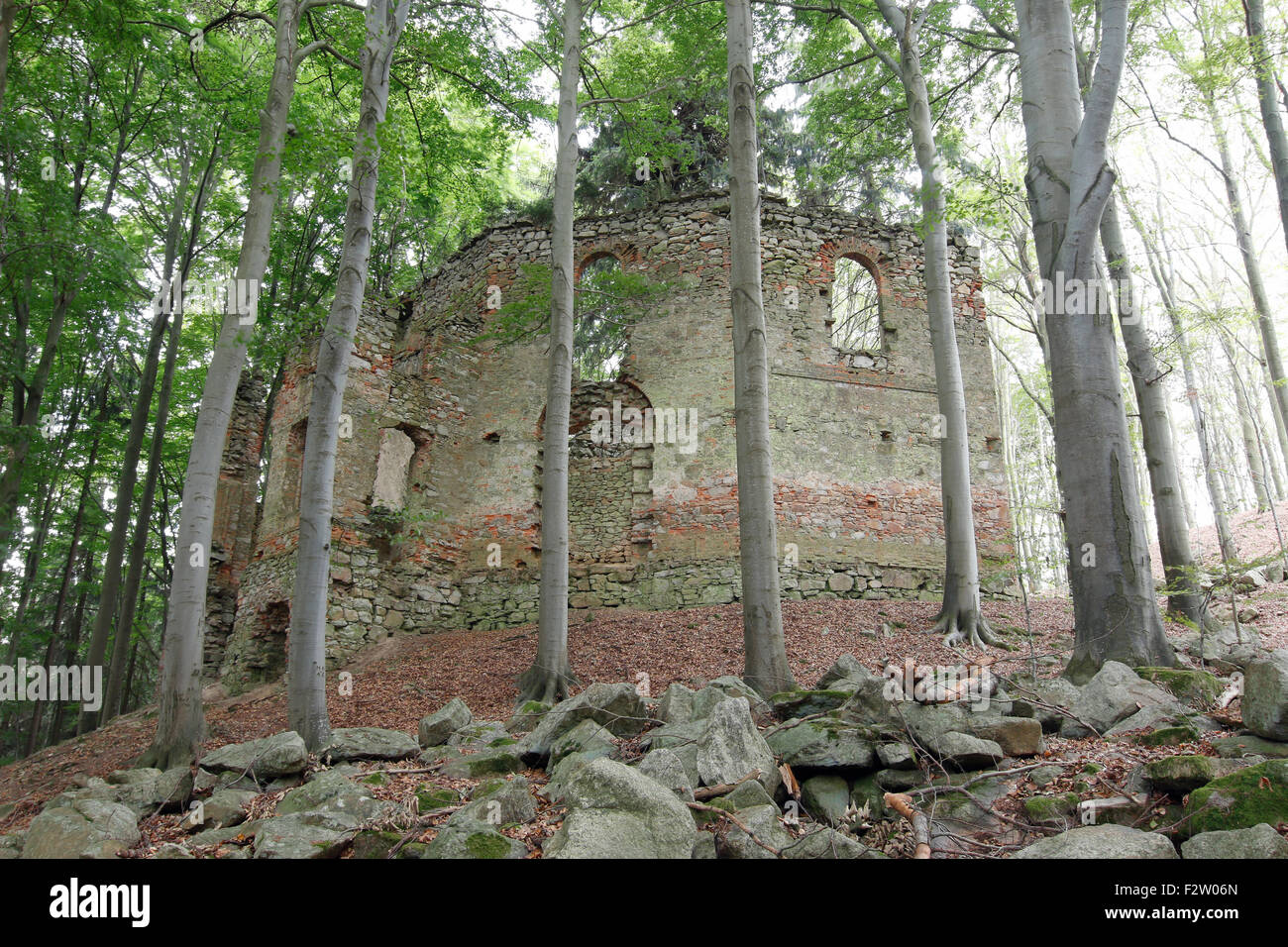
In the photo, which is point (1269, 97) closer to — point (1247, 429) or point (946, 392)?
point (946, 392)

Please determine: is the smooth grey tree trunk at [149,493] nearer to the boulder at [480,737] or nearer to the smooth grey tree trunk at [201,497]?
the smooth grey tree trunk at [201,497]

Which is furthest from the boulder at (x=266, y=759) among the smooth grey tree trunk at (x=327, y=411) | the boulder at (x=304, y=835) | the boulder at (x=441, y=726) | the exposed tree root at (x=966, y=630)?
the exposed tree root at (x=966, y=630)

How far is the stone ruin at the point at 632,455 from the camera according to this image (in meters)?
12.8

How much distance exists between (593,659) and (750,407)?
4405 millimetres

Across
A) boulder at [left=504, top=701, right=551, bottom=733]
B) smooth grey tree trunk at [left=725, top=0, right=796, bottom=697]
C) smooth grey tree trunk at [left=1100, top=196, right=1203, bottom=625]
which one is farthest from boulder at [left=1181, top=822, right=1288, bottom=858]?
smooth grey tree trunk at [left=1100, top=196, right=1203, bottom=625]

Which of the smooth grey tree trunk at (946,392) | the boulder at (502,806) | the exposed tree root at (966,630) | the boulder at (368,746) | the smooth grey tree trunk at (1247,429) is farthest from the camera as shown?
the smooth grey tree trunk at (1247,429)

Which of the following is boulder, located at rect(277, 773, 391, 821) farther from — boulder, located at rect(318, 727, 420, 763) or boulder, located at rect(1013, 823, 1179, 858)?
boulder, located at rect(1013, 823, 1179, 858)

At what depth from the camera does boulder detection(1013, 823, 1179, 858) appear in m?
2.89

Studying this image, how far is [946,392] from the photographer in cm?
982

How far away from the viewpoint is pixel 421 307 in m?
15.1

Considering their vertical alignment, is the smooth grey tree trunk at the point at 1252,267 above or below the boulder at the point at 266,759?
above

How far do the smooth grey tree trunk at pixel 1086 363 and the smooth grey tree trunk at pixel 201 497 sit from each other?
7625 mm
